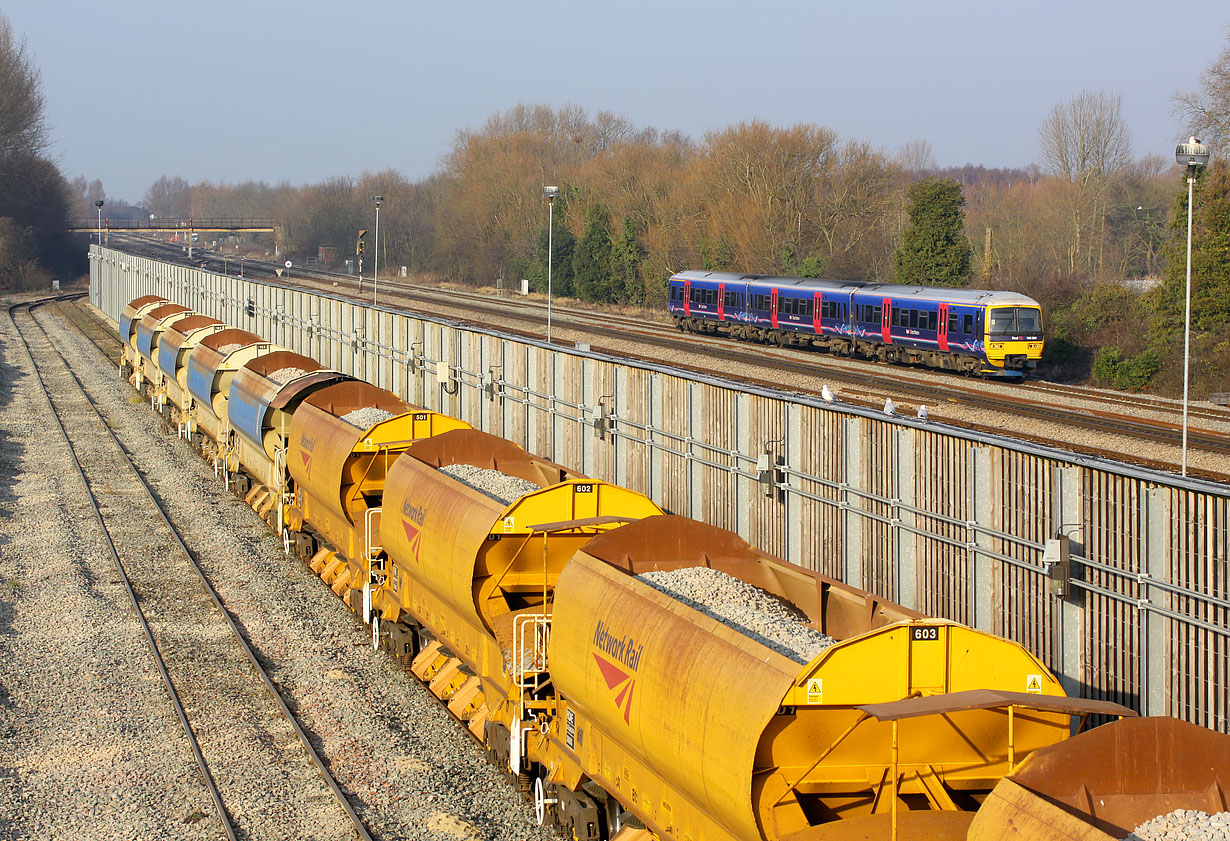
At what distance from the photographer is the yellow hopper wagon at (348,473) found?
→ 674 inches

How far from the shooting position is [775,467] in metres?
13.7

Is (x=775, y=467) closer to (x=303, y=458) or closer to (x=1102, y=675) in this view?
(x=1102, y=675)

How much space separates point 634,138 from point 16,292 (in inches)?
2547

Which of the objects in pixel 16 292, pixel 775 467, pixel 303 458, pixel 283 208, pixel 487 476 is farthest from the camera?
pixel 283 208

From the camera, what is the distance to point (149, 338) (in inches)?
1598

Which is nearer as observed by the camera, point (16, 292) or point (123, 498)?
point (123, 498)

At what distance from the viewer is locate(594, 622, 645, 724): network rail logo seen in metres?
8.71

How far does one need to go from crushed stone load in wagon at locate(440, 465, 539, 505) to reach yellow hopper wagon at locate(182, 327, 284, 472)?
1360 cm

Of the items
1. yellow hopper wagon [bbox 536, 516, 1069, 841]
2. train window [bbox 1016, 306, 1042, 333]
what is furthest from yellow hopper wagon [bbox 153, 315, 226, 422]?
yellow hopper wagon [bbox 536, 516, 1069, 841]

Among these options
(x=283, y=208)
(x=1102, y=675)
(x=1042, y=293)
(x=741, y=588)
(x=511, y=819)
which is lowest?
(x=511, y=819)

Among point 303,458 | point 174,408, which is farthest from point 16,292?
point 303,458

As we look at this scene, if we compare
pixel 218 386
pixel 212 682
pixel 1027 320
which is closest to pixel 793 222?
pixel 1027 320

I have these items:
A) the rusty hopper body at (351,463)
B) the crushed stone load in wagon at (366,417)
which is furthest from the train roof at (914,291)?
the rusty hopper body at (351,463)

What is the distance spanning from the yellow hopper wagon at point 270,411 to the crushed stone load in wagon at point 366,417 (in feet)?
7.27
